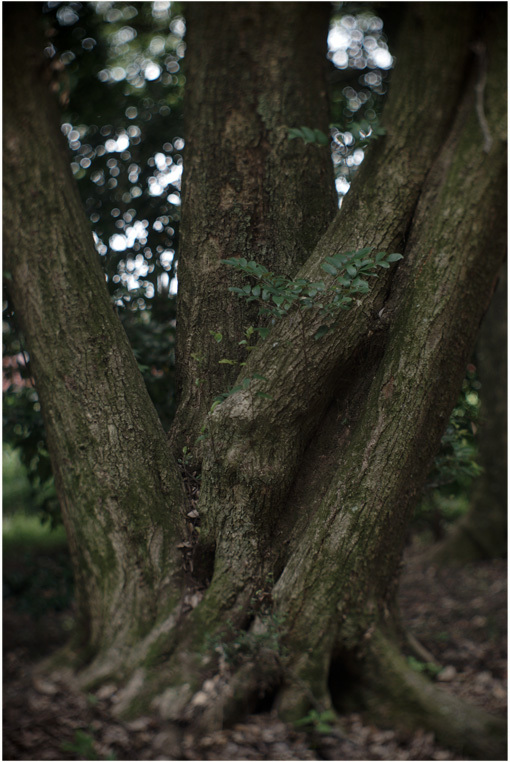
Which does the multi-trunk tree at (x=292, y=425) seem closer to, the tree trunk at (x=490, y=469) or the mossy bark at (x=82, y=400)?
the mossy bark at (x=82, y=400)

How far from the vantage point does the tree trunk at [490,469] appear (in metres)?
5.94

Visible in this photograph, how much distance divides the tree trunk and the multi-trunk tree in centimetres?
359

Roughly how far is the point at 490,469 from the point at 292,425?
14.0 feet

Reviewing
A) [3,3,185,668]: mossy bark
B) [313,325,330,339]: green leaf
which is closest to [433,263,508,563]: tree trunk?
[313,325,330,339]: green leaf

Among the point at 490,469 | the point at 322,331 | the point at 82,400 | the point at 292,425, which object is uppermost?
the point at 490,469

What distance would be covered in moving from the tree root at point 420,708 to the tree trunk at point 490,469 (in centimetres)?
376

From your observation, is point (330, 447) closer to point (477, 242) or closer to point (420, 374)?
point (420, 374)

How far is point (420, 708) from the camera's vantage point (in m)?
2.44

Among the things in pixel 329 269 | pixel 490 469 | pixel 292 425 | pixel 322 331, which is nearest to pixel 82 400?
pixel 292 425

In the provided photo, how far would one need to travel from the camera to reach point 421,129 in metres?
2.76

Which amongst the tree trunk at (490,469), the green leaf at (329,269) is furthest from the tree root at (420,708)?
the tree trunk at (490,469)

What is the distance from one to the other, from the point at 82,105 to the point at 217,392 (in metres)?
2.66

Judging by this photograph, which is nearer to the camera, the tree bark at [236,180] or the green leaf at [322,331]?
the green leaf at [322,331]

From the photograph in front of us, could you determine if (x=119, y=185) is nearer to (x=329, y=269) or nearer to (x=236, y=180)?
(x=236, y=180)
